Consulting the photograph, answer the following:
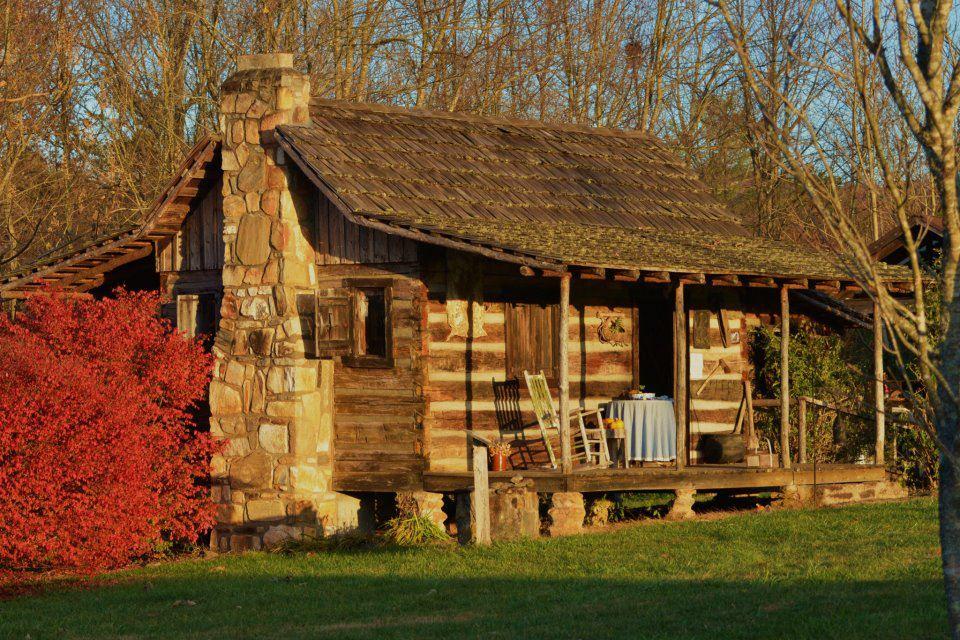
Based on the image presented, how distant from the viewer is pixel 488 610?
11156 mm

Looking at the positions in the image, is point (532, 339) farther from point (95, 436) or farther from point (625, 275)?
point (95, 436)

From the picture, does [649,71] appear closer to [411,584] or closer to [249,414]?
[249,414]

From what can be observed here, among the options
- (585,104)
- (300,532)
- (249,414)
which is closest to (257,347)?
(249,414)

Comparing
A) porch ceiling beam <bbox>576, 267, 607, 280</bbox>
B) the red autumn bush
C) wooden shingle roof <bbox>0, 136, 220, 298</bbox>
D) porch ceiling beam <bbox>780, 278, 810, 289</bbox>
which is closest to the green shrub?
porch ceiling beam <bbox>780, 278, 810, 289</bbox>

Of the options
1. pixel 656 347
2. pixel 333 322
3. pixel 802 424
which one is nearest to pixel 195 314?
pixel 333 322

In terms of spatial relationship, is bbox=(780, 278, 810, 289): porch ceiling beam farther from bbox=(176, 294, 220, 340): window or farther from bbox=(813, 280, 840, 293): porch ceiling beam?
A: bbox=(176, 294, 220, 340): window

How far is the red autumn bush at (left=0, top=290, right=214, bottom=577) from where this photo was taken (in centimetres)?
1382

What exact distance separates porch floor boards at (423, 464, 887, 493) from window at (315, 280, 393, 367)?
1588 millimetres

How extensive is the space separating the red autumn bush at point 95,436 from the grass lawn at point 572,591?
677mm

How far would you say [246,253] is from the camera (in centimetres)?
1644

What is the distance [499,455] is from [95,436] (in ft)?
14.8

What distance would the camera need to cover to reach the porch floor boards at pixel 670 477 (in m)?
15.2

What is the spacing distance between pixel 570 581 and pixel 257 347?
571 cm

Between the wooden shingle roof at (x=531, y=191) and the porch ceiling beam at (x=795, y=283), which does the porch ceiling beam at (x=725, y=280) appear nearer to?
the wooden shingle roof at (x=531, y=191)
